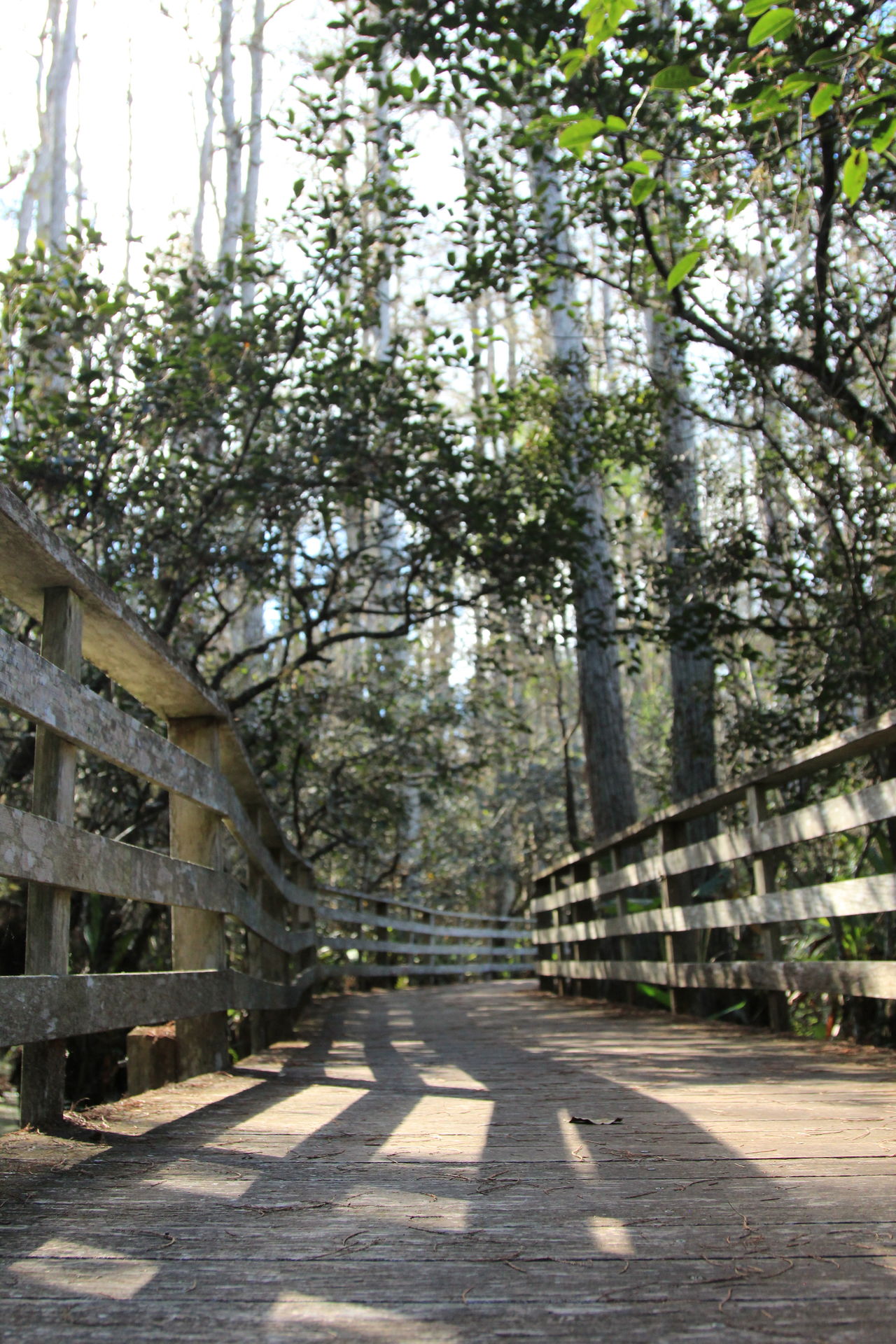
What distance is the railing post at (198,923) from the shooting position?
11.9 ft

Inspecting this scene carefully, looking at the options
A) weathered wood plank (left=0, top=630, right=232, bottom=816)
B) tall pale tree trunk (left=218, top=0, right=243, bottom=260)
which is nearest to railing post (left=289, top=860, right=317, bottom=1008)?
weathered wood plank (left=0, top=630, right=232, bottom=816)

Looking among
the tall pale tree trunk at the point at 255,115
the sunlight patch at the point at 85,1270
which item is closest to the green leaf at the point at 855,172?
the sunlight patch at the point at 85,1270

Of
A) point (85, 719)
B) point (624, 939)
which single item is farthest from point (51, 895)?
point (624, 939)

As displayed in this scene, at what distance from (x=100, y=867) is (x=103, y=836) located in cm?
62

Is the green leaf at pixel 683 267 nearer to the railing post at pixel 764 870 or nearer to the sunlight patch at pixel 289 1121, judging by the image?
the railing post at pixel 764 870

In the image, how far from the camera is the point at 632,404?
8.68 meters

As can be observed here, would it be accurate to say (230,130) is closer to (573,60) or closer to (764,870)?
(573,60)

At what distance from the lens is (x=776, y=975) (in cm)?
450

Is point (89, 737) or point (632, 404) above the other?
point (632, 404)

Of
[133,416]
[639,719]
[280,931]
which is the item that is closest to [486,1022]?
[280,931]

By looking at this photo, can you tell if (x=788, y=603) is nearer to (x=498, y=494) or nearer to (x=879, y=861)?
(x=879, y=861)

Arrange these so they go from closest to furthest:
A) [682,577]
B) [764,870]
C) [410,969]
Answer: [764,870] < [682,577] < [410,969]

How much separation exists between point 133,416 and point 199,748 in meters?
4.50

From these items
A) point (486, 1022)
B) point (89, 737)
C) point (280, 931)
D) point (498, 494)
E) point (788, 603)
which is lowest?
point (486, 1022)
